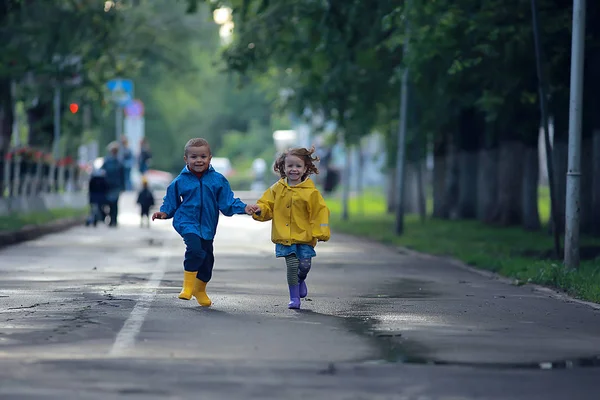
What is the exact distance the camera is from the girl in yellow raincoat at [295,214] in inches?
584

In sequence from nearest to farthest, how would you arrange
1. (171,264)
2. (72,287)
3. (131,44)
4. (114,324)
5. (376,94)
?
(114,324)
(72,287)
(171,264)
(376,94)
(131,44)

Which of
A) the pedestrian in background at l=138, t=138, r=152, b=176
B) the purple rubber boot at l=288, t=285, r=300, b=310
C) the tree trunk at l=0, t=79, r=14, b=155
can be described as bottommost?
the purple rubber boot at l=288, t=285, r=300, b=310

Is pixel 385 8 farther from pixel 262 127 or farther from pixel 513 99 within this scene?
pixel 262 127

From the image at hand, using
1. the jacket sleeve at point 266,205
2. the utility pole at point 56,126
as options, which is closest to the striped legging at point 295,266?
the jacket sleeve at point 266,205

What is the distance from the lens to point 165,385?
941 cm

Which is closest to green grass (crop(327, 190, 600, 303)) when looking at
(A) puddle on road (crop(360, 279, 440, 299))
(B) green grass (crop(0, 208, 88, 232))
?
(A) puddle on road (crop(360, 279, 440, 299))

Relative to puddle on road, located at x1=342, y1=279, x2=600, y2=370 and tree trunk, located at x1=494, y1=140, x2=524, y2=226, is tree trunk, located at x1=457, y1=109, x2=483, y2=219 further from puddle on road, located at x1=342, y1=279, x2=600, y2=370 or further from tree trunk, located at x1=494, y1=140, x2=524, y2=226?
puddle on road, located at x1=342, y1=279, x2=600, y2=370

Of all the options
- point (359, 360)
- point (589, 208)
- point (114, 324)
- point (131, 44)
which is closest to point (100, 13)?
point (589, 208)

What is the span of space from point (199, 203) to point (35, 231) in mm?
18023

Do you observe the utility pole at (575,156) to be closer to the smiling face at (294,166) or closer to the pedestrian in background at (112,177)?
the smiling face at (294,166)

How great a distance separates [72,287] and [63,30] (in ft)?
49.5

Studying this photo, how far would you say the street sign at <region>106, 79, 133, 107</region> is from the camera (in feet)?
173

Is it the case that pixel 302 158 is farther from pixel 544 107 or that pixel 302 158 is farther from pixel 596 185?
pixel 596 185

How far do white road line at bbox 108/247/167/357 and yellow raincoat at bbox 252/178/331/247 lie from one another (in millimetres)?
1404
